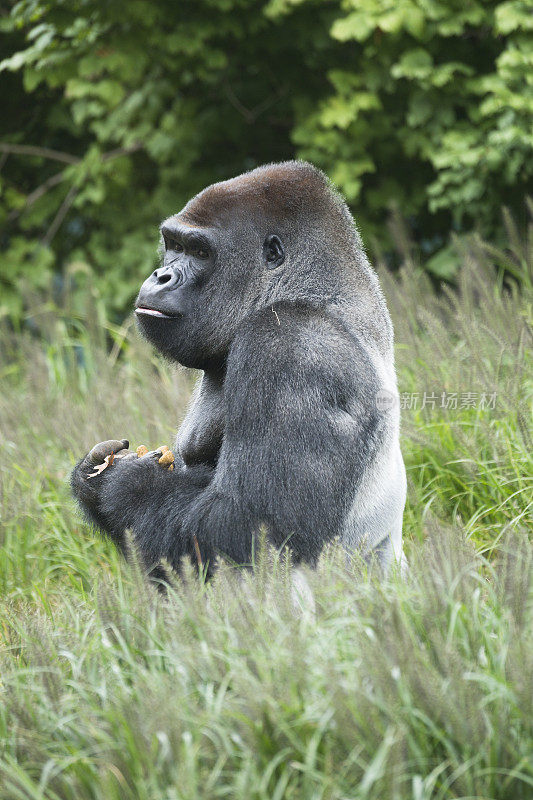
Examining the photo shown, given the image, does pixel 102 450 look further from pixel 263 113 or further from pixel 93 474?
pixel 263 113

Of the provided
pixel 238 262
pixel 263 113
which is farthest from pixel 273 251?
pixel 263 113

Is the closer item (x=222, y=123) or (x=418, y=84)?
(x=418, y=84)

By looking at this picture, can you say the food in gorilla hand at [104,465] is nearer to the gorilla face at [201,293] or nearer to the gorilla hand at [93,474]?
the gorilla hand at [93,474]

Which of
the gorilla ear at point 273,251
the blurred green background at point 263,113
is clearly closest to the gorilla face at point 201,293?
the gorilla ear at point 273,251

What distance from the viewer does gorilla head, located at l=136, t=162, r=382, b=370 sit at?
293 cm

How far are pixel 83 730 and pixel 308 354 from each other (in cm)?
113

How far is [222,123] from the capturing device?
6.54 metres

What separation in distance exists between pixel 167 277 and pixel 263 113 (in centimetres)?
415

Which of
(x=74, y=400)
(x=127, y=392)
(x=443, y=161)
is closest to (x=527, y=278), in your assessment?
(x=443, y=161)

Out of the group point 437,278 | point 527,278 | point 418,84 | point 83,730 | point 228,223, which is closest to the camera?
point 83,730

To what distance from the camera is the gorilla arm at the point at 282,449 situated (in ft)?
8.50

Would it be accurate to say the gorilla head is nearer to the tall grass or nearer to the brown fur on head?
the brown fur on head

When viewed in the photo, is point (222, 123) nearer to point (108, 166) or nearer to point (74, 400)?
point (108, 166)

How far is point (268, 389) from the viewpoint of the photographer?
2607 millimetres
